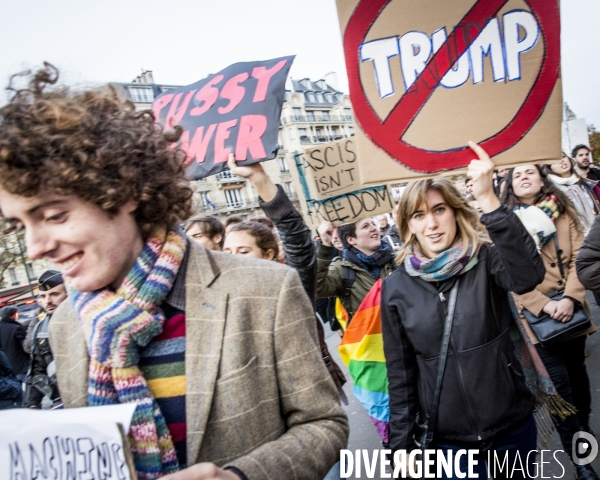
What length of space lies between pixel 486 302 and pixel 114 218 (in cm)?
164

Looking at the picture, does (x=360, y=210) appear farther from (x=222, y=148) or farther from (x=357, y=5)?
(x=357, y=5)

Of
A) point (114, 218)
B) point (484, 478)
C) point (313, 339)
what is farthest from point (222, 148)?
point (484, 478)

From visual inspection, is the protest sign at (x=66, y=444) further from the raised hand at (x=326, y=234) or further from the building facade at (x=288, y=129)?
the building facade at (x=288, y=129)

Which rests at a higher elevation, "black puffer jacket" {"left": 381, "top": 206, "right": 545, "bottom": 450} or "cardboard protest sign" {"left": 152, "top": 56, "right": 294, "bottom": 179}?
"cardboard protest sign" {"left": 152, "top": 56, "right": 294, "bottom": 179}

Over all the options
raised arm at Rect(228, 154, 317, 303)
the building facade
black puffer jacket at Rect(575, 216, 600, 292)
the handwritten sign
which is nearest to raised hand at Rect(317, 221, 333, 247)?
the handwritten sign

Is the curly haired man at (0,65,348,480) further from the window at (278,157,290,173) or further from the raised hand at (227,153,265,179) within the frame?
the window at (278,157,290,173)

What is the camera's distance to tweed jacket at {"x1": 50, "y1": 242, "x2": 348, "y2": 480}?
1229 millimetres

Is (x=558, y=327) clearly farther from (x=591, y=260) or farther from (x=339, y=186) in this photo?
(x=339, y=186)

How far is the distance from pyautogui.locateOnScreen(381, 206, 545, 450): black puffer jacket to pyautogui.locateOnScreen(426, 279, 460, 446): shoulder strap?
0.02 metres

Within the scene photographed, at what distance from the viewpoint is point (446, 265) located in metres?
2.08

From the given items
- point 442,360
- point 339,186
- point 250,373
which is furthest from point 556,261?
point 250,373

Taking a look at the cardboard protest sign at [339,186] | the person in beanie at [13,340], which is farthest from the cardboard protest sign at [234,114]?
the person in beanie at [13,340]

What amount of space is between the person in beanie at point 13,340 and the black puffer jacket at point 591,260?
19.8 ft

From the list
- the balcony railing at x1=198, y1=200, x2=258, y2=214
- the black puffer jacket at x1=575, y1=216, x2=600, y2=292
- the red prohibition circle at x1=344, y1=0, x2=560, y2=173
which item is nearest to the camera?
the red prohibition circle at x1=344, y1=0, x2=560, y2=173
